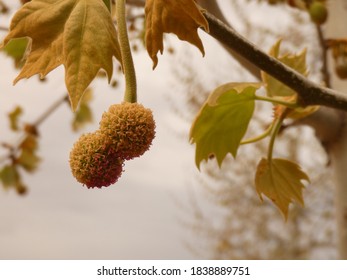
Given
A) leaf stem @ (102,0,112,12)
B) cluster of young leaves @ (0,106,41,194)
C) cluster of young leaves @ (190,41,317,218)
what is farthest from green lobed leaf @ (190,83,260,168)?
cluster of young leaves @ (0,106,41,194)

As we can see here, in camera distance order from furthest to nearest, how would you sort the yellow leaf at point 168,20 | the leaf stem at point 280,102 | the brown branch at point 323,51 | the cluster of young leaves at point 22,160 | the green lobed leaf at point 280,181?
1. the cluster of young leaves at point 22,160
2. the brown branch at point 323,51
3. the green lobed leaf at point 280,181
4. the leaf stem at point 280,102
5. the yellow leaf at point 168,20

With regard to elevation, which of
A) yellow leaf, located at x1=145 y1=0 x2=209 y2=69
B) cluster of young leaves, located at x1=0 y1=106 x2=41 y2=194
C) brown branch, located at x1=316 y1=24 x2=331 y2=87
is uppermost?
yellow leaf, located at x1=145 y1=0 x2=209 y2=69

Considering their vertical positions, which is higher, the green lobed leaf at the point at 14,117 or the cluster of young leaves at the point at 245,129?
the cluster of young leaves at the point at 245,129

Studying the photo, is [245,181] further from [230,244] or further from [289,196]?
[289,196]

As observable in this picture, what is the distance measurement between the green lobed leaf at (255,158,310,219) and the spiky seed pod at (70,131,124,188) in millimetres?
491

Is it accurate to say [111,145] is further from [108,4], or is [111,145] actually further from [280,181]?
[280,181]

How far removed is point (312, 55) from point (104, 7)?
3.61 metres

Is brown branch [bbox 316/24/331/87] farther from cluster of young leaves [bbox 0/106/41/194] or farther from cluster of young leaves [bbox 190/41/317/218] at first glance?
cluster of young leaves [bbox 0/106/41/194]

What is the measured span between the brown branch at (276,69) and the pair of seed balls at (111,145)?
5.5 inches

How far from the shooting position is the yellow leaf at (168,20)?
599 mm

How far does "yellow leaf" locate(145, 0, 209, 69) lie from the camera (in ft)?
1.96

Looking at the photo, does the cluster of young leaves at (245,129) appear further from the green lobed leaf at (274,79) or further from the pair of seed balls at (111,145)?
the pair of seed balls at (111,145)

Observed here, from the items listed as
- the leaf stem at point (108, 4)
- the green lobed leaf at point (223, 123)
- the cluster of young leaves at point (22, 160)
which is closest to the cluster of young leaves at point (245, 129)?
the green lobed leaf at point (223, 123)

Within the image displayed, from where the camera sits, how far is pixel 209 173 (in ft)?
15.8
